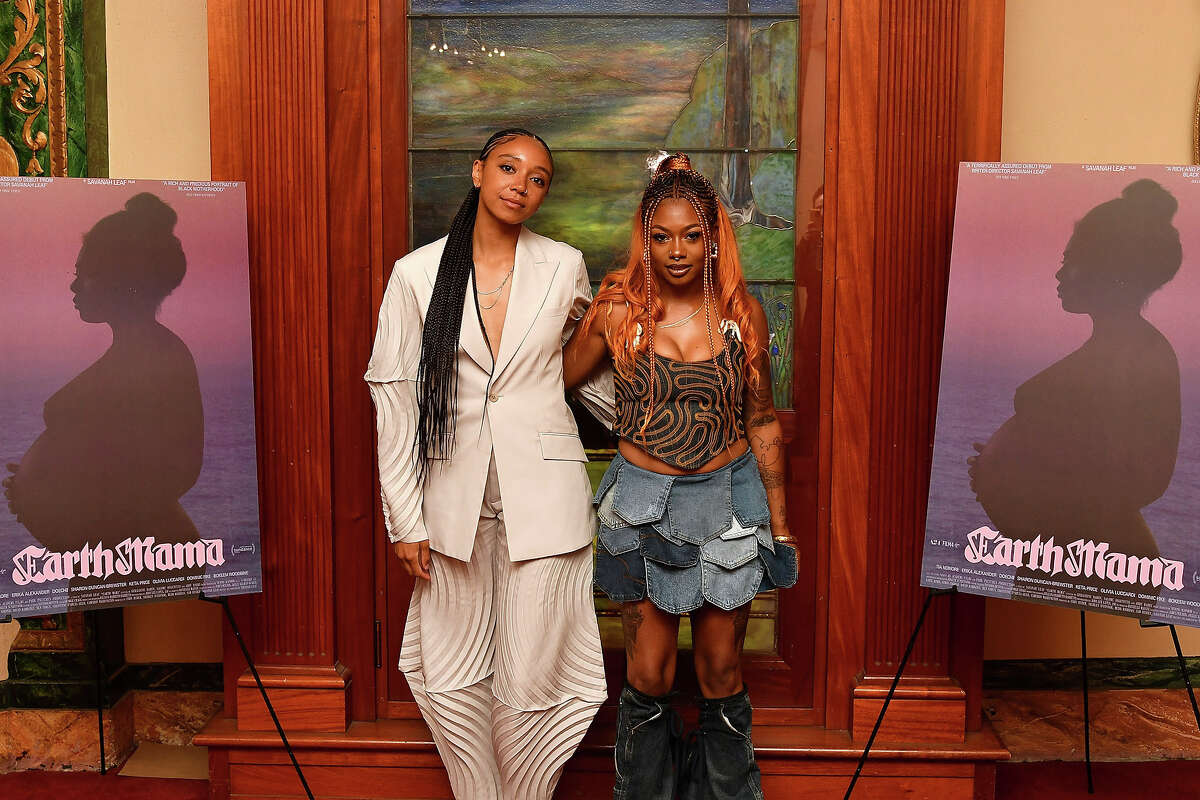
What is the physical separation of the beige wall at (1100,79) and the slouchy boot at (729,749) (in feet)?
7.25

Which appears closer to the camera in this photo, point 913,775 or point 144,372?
point 144,372

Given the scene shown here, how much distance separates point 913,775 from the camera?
3.25m

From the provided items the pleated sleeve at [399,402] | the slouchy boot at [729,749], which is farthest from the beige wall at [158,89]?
the slouchy boot at [729,749]

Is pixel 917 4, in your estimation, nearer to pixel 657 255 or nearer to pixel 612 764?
pixel 657 255

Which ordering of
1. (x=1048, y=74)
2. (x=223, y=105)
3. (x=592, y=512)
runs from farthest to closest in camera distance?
(x=1048, y=74), (x=223, y=105), (x=592, y=512)

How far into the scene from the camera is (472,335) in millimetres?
2852

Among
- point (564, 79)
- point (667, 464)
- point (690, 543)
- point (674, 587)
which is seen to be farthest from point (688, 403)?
point (564, 79)

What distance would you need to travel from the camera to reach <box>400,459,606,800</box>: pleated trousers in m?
2.88

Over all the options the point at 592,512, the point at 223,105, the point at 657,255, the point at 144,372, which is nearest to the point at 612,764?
the point at 592,512

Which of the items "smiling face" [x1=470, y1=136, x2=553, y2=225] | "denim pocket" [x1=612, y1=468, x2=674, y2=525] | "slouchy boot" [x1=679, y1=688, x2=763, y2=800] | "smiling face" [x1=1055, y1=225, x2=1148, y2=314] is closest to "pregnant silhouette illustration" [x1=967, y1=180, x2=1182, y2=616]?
"smiling face" [x1=1055, y1=225, x2=1148, y2=314]

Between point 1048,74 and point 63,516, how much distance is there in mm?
3613

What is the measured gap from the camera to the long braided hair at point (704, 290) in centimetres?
280

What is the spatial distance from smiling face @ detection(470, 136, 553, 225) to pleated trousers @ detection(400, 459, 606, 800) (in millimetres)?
766

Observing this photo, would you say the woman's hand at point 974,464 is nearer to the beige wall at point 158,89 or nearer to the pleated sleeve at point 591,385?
the pleated sleeve at point 591,385
